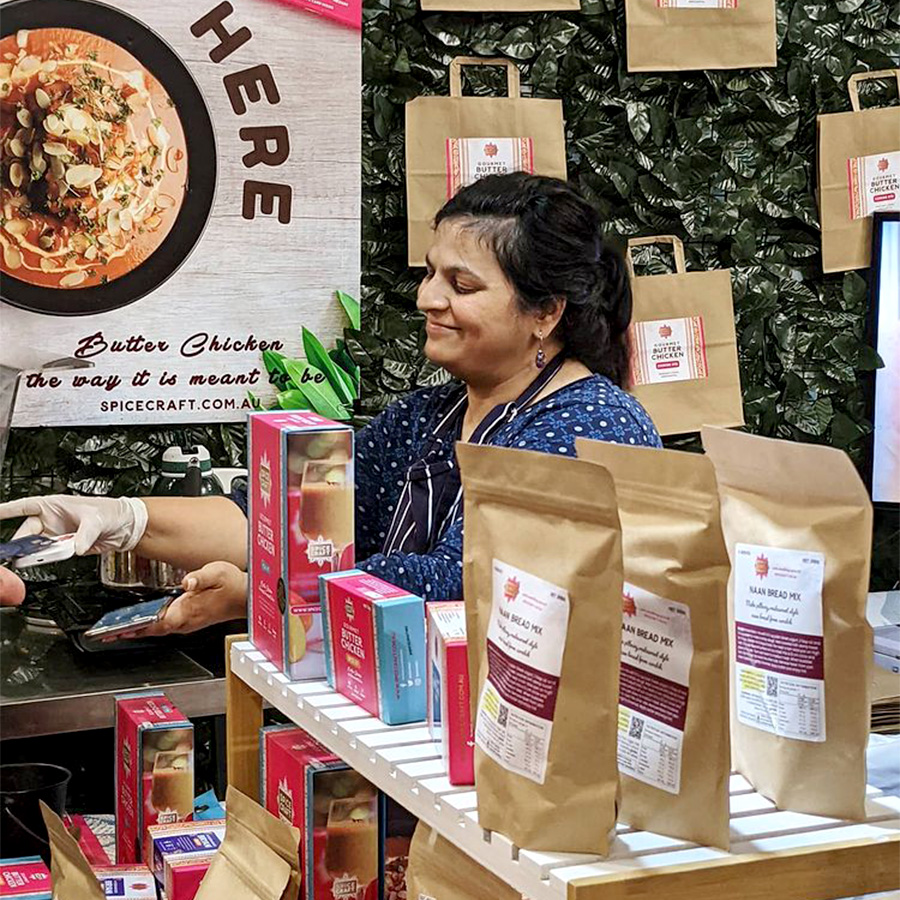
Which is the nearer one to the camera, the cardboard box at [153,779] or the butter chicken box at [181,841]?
the butter chicken box at [181,841]

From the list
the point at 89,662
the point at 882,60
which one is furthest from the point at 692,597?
the point at 882,60

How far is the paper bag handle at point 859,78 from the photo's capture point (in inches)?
122

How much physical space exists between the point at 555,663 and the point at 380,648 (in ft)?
1.08

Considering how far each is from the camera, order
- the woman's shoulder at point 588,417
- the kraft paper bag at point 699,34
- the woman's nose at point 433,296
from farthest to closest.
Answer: the kraft paper bag at point 699,34 < the woman's nose at point 433,296 < the woman's shoulder at point 588,417

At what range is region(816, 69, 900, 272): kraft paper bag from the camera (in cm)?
307

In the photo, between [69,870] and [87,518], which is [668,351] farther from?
[69,870]

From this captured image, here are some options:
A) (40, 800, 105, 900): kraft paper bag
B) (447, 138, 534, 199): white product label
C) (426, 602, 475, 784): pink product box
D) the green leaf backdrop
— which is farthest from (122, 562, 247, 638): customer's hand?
(426, 602, 475, 784): pink product box

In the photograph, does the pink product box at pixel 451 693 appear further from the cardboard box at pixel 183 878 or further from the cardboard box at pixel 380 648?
the cardboard box at pixel 183 878

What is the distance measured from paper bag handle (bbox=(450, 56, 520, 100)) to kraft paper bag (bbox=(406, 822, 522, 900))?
77.3 inches

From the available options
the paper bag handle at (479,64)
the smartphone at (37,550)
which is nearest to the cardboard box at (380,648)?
the smartphone at (37,550)

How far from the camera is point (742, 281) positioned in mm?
3043

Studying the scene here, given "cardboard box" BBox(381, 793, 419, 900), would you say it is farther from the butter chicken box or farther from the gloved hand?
the gloved hand

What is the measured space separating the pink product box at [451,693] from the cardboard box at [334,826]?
0.24 meters

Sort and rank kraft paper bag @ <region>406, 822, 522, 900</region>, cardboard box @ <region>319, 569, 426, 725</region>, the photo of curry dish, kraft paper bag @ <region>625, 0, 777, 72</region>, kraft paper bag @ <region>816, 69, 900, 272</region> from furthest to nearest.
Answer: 1. kraft paper bag @ <region>816, 69, 900, 272</region>
2. kraft paper bag @ <region>625, 0, 777, 72</region>
3. the photo of curry dish
4. cardboard box @ <region>319, 569, 426, 725</region>
5. kraft paper bag @ <region>406, 822, 522, 900</region>
